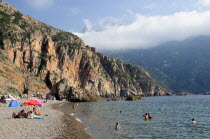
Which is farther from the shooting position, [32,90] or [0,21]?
[0,21]

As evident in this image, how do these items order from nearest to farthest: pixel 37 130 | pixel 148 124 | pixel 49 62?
1. pixel 37 130
2. pixel 148 124
3. pixel 49 62

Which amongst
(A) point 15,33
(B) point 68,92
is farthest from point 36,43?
(B) point 68,92

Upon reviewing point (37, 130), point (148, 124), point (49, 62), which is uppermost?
point (49, 62)

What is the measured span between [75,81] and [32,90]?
6333 centimetres

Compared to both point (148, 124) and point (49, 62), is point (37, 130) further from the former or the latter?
point (49, 62)

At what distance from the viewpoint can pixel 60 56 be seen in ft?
515

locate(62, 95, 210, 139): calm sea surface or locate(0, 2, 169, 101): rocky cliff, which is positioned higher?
locate(0, 2, 169, 101): rocky cliff

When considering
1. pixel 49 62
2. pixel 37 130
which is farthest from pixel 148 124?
pixel 49 62

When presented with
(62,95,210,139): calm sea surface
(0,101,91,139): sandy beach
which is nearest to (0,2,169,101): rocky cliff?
(62,95,210,139): calm sea surface

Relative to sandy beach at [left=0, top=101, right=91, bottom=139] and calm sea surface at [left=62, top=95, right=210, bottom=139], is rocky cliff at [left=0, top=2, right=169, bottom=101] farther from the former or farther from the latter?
sandy beach at [left=0, top=101, right=91, bottom=139]

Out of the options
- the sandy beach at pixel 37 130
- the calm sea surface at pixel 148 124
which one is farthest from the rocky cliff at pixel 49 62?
the sandy beach at pixel 37 130

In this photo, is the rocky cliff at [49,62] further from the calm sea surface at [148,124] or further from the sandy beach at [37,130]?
the sandy beach at [37,130]

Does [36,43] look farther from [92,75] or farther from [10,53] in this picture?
[92,75]

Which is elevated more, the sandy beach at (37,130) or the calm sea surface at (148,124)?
the sandy beach at (37,130)
